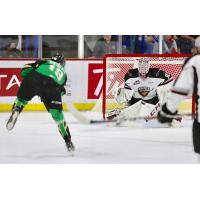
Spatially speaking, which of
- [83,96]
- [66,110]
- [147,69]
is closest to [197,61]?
[66,110]

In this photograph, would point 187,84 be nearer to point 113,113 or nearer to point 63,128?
point 63,128

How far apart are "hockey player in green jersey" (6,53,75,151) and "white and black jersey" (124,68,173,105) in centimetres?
92

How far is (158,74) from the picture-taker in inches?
187

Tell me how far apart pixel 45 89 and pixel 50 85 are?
2.3 inches

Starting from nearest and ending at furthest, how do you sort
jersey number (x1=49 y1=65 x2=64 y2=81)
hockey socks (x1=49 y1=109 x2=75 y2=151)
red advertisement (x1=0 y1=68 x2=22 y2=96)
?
jersey number (x1=49 y1=65 x2=64 y2=81), hockey socks (x1=49 y1=109 x2=75 y2=151), red advertisement (x1=0 y1=68 x2=22 y2=96)

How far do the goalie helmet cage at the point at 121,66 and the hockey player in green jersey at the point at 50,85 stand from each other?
0.94 m

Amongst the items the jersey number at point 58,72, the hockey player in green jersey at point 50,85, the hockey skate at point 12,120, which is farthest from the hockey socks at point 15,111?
the jersey number at point 58,72

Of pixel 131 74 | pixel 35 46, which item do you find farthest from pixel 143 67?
pixel 35 46

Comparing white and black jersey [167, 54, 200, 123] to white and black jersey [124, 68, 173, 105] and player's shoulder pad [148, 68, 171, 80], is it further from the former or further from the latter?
player's shoulder pad [148, 68, 171, 80]

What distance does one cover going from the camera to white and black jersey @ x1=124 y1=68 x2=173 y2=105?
4648 millimetres

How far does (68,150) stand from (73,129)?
14 cm

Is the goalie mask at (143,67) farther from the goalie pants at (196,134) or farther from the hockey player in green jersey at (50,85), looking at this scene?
the goalie pants at (196,134)

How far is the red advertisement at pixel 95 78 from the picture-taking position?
5938mm

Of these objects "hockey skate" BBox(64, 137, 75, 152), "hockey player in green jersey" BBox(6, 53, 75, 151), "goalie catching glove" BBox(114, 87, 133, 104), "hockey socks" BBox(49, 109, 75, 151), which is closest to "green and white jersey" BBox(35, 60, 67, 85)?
"hockey player in green jersey" BBox(6, 53, 75, 151)
